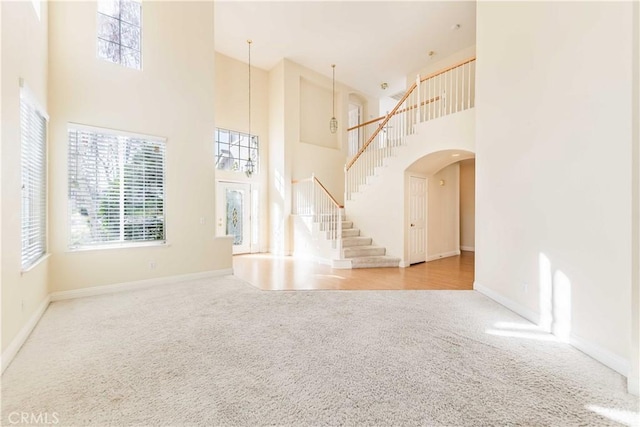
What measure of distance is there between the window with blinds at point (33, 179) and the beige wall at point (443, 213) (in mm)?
7273

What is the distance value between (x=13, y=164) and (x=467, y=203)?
10.1 m

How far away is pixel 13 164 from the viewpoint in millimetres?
2676

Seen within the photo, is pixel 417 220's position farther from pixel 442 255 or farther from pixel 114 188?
pixel 114 188

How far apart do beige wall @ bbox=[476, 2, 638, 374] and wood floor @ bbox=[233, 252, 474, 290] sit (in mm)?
1211

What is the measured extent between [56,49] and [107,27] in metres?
0.87

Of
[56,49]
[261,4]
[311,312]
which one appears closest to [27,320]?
[311,312]

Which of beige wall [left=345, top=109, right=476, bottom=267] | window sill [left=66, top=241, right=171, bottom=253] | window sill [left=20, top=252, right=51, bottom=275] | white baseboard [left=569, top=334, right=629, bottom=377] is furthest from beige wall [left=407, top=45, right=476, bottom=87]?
window sill [left=20, top=252, right=51, bottom=275]

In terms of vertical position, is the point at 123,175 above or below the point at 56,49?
below

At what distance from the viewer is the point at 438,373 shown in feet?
7.32

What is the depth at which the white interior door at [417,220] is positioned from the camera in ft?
A: 22.7

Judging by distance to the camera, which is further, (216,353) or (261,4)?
(261,4)

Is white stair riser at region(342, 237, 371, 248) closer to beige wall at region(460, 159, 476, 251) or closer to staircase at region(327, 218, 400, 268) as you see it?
staircase at region(327, 218, 400, 268)

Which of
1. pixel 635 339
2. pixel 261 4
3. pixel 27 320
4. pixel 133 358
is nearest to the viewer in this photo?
pixel 635 339

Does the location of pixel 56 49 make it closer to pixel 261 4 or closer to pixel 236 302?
pixel 261 4
